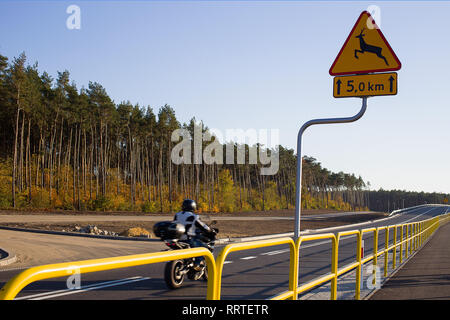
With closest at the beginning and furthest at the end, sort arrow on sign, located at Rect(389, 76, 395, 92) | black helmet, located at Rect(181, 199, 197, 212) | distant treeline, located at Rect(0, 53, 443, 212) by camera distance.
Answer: arrow on sign, located at Rect(389, 76, 395, 92) < black helmet, located at Rect(181, 199, 197, 212) < distant treeline, located at Rect(0, 53, 443, 212)

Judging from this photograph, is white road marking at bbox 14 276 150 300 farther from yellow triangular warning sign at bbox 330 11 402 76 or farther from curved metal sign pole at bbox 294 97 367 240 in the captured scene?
yellow triangular warning sign at bbox 330 11 402 76

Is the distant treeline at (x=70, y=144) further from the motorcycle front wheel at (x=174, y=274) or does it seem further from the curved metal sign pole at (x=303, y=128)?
the curved metal sign pole at (x=303, y=128)

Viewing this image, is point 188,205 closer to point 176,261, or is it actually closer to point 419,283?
point 176,261

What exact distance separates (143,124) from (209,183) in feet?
95.5

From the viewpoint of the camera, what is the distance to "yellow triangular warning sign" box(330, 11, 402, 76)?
5121 mm

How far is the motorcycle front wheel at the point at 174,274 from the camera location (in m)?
8.52

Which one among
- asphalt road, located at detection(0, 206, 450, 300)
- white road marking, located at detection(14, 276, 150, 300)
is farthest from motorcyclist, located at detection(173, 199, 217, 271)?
white road marking, located at detection(14, 276, 150, 300)

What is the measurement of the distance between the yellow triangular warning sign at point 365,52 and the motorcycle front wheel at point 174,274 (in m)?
5.26

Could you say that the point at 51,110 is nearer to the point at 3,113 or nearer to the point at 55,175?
the point at 3,113

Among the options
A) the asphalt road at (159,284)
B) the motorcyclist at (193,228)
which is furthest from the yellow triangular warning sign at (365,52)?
the motorcyclist at (193,228)

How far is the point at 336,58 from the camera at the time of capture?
536 centimetres

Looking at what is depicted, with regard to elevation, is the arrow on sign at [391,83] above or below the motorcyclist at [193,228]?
above

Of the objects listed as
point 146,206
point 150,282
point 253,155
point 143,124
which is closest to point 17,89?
point 146,206

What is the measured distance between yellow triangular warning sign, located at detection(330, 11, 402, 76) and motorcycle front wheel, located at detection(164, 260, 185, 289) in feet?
17.3
